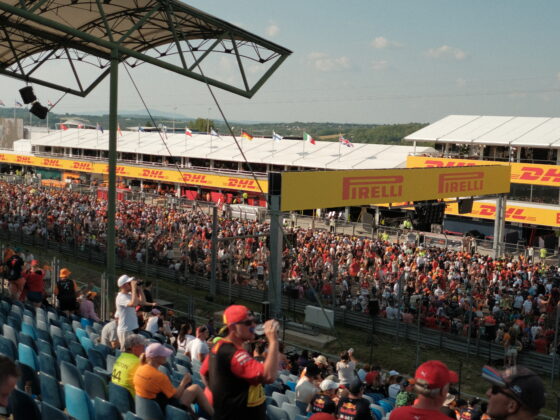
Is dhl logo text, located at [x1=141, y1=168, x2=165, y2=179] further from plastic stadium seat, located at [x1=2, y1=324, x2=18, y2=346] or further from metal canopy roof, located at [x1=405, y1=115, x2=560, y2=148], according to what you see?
plastic stadium seat, located at [x1=2, y1=324, x2=18, y2=346]

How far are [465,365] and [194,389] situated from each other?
38.8 ft

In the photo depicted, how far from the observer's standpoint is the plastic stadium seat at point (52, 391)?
6012 mm

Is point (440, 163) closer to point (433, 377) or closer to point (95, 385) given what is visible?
point (95, 385)

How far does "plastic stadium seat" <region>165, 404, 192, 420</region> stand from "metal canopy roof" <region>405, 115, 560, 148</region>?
3437 centimetres

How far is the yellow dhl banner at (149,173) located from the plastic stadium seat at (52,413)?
120ft

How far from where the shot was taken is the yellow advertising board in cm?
3388

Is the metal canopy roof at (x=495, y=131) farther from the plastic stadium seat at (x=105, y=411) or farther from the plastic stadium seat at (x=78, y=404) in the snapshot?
the plastic stadium seat at (x=105, y=411)

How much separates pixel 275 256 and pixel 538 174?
75.6ft

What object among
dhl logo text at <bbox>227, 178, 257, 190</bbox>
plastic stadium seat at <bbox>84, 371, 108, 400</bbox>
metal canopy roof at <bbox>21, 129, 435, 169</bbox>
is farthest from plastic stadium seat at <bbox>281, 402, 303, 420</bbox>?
dhl logo text at <bbox>227, 178, 257, 190</bbox>

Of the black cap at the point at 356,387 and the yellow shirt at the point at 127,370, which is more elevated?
the yellow shirt at the point at 127,370

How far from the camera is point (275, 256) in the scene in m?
17.4

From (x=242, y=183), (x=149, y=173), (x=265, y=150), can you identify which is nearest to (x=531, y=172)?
(x=242, y=183)

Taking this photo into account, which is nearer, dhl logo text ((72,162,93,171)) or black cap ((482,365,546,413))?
black cap ((482,365,546,413))

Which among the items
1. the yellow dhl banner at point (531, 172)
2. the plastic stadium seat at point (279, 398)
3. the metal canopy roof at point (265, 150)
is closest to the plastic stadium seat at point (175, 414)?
the plastic stadium seat at point (279, 398)
